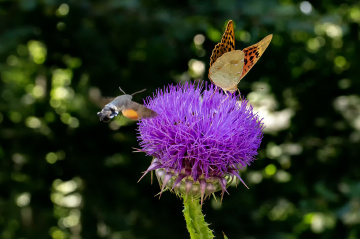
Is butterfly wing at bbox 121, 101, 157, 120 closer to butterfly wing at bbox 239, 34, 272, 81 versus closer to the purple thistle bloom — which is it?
the purple thistle bloom

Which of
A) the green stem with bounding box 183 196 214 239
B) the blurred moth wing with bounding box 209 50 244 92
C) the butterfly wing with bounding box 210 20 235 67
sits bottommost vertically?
the green stem with bounding box 183 196 214 239

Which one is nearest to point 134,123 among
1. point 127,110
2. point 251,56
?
point 251,56

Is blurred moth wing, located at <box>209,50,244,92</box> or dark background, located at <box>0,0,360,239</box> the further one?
dark background, located at <box>0,0,360,239</box>

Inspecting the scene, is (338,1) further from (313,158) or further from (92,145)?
(92,145)

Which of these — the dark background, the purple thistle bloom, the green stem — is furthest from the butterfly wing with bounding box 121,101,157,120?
the dark background

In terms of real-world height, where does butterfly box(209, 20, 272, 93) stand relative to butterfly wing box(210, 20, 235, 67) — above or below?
below

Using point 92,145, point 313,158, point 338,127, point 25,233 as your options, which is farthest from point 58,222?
point 338,127

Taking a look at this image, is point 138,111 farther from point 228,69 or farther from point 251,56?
point 251,56

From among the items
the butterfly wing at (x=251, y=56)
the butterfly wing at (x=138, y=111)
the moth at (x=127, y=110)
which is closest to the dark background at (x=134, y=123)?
the butterfly wing at (x=251, y=56)
